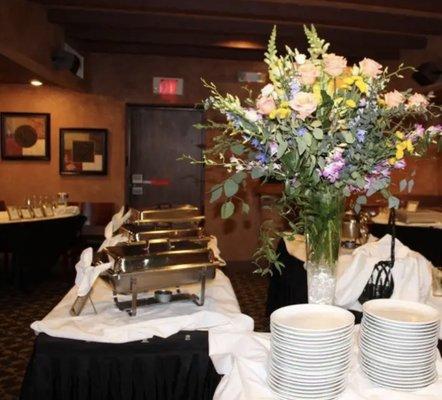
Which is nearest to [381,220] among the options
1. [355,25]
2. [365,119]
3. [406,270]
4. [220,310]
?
[355,25]

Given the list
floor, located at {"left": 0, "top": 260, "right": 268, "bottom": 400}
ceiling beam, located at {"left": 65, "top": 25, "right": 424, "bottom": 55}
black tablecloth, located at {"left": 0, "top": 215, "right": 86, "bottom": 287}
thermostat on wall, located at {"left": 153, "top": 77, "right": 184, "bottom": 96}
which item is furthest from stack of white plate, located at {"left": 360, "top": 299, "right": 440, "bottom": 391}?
thermostat on wall, located at {"left": 153, "top": 77, "right": 184, "bottom": 96}

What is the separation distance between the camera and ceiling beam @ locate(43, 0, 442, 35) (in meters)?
4.21

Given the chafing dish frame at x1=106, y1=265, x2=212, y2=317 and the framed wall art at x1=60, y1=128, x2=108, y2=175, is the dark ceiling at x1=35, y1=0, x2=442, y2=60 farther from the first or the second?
the chafing dish frame at x1=106, y1=265, x2=212, y2=317

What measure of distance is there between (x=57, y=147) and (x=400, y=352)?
5.90m

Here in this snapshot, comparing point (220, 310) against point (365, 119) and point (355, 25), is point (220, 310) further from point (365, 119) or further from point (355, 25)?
point (355, 25)

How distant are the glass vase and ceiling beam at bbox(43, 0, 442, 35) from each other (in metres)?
3.37

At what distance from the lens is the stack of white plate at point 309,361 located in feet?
3.32

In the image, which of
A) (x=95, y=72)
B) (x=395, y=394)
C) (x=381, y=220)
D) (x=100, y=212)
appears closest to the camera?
(x=395, y=394)

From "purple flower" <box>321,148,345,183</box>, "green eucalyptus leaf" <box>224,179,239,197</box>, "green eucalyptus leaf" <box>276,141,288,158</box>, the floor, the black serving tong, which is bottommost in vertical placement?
the floor

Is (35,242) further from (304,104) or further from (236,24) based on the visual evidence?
(304,104)

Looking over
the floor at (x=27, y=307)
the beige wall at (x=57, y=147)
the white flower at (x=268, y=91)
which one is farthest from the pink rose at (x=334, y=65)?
the beige wall at (x=57, y=147)

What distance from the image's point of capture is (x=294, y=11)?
4.36 meters

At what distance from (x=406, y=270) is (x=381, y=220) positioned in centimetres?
233

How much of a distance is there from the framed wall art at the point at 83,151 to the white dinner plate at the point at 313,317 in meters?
5.49
